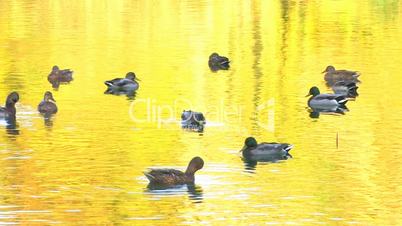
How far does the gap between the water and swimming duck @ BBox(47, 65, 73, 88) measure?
43cm

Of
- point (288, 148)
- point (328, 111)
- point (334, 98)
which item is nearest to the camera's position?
point (288, 148)

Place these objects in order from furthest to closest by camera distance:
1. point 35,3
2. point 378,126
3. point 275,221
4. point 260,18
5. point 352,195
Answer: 1. point 35,3
2. point 260,18
3. point 378,126
4. point 352,195
5. point 275,221

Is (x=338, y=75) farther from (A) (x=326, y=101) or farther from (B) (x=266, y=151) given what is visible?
(B) (x=266, y=151)

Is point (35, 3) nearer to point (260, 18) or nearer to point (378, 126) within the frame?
point (260, 18)

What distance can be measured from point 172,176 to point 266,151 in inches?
157

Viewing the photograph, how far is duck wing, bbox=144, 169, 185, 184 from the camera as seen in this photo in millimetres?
26125

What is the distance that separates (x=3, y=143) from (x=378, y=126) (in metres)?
9.35

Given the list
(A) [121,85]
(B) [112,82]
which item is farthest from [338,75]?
(B) [112,82]

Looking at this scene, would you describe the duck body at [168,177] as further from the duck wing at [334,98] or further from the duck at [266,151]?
the duck wing at [334,98]

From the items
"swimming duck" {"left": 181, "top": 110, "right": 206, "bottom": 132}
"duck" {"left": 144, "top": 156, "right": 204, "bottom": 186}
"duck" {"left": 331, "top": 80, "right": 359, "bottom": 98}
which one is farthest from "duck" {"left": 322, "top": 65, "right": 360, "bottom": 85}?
"duck" {"left": 144, "top": 156, "right": 204, "bottom": 186}

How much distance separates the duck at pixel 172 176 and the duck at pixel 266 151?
119 inches

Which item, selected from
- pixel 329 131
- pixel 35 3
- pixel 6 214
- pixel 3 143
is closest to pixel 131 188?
pixel 6 214

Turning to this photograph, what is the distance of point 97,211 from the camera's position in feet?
78.4

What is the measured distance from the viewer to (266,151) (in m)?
29.8
